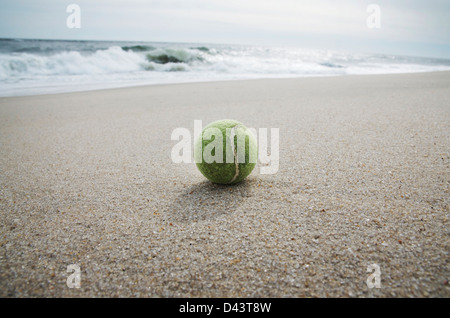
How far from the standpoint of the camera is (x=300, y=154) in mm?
2697

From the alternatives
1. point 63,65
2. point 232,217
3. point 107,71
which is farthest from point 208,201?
point 63,65

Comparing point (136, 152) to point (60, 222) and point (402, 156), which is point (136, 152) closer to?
point (60, 222)

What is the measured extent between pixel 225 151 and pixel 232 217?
1.50ft

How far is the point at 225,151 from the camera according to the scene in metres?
1.90

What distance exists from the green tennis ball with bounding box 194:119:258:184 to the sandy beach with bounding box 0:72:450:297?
0.56ft

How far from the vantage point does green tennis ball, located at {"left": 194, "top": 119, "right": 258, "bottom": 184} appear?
1.91 metres

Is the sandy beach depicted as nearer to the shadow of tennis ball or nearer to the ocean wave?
the shadow of tennis ball

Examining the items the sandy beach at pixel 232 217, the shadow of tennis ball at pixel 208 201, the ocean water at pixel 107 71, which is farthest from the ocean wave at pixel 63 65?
the shadow of tennis ball at pixel 208 201

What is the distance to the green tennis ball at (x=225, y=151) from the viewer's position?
1.91 meters

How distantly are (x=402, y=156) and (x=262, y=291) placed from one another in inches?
80.6

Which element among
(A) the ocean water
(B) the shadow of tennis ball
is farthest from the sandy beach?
(A) the ocean water

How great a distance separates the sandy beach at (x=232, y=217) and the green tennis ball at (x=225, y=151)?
0.17m

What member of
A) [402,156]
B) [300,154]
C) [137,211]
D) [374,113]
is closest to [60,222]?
[137,211]

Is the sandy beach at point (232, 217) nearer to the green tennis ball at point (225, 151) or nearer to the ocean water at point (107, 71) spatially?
the green tennis ball at point (225, 151)
